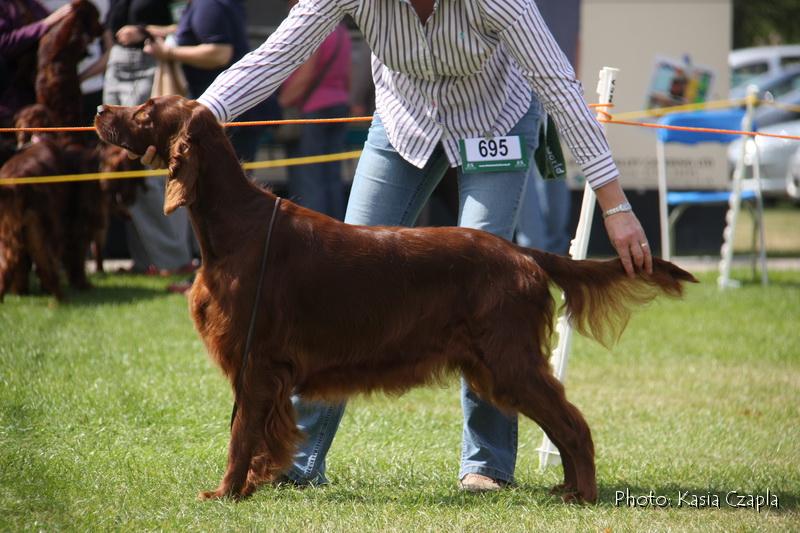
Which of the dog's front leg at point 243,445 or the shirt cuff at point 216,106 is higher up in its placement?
the shirt cuff at point 216,106

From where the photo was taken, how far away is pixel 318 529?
2883 mm

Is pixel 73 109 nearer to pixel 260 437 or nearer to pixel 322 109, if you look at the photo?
pixel 322 109

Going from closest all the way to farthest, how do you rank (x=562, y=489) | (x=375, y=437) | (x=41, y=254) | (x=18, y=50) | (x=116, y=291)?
(x=562, y=489)
(x=375, y=437)
(x=41, y=254)
(x=18, y=50)
(x=116, y=291)

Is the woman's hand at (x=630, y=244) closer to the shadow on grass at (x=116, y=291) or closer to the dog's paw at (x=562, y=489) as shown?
the dog's paw at (x=562, y=489)

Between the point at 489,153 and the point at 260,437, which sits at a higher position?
the point at 489,153

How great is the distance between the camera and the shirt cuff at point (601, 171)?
314 cm

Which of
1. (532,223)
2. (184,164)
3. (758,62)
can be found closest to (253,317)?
(184,164)

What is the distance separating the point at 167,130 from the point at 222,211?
0.94 feet

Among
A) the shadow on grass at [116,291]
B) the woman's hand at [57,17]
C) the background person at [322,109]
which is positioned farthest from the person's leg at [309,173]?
the woman's hand at [57,17]

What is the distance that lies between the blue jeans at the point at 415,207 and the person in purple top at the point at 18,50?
4.45 m

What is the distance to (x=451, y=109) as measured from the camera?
3314 mm

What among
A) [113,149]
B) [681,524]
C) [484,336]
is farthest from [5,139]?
[681,524]

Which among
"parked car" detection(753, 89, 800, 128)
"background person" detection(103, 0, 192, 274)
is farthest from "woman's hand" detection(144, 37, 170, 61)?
"parked car" detection(753, 89, 800, 128)

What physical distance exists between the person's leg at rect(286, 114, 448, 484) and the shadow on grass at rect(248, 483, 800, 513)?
4.3 inches
